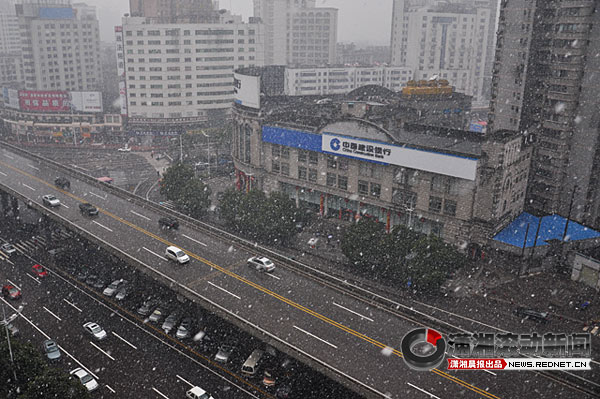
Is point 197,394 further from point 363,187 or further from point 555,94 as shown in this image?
point 555,94

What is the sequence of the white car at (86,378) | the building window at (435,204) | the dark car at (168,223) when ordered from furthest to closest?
the building window at (435,204) → the dark car at (168,223) → the white car at (86,378)

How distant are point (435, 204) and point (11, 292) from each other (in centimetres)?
4950

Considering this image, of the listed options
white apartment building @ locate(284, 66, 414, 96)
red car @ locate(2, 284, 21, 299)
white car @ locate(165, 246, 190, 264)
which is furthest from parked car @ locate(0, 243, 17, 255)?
white apartment building @ locate(284, 66, 414, 96)

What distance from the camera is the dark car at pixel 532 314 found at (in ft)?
159

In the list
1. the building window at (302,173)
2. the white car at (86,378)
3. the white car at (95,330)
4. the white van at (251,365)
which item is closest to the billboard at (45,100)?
the building window at (302,173)

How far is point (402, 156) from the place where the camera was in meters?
63.8

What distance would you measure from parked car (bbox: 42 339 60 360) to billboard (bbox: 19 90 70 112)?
311 feet

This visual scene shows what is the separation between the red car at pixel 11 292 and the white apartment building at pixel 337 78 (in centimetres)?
10234

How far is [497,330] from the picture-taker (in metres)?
47.1

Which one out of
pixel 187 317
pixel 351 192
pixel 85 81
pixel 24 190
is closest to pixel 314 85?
pixel 85 81

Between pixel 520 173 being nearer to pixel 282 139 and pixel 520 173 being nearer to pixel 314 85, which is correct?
pixel 282 139

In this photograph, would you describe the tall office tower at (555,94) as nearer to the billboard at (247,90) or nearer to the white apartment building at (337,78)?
the billboard at (247,90)

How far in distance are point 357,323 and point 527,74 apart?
48171mm

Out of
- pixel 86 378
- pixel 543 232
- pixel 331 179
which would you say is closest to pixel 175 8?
pixel 331 179
